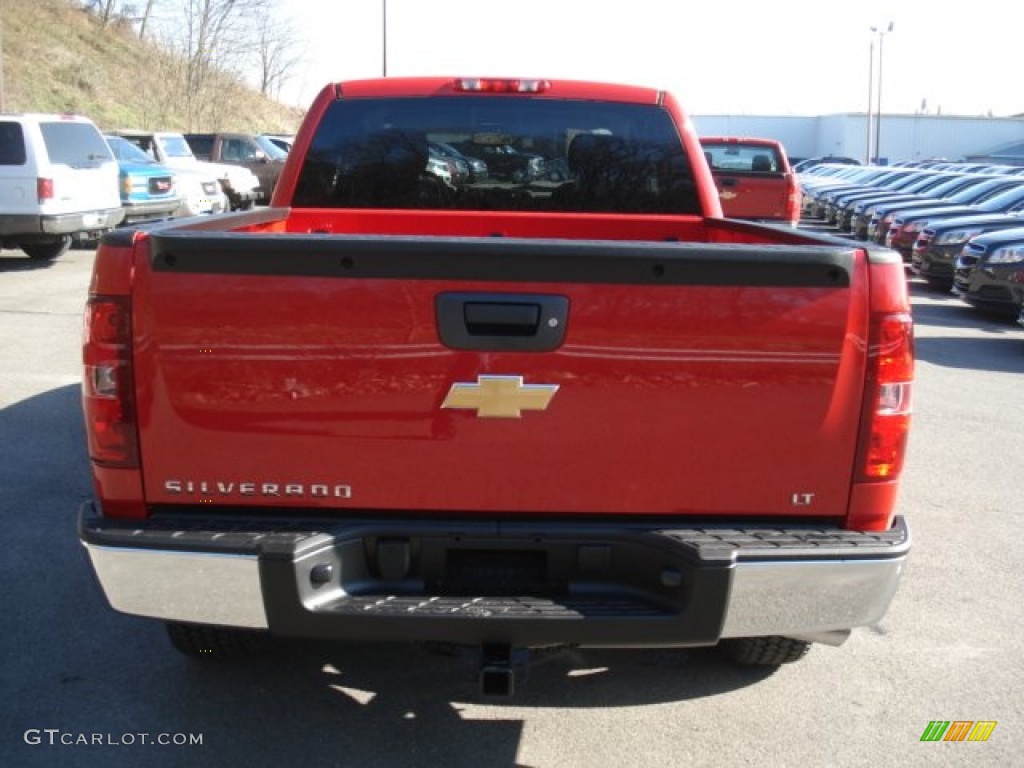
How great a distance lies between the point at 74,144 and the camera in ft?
51.8

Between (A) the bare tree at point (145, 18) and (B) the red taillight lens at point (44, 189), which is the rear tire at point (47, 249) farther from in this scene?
(A) the bare tree at point (145, 18)

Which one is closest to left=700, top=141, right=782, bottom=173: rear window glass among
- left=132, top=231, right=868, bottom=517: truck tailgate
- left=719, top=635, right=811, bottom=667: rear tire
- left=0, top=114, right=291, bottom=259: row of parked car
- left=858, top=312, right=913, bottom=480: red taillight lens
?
left=0, top=114, right=291, bottom=259: row of parked car

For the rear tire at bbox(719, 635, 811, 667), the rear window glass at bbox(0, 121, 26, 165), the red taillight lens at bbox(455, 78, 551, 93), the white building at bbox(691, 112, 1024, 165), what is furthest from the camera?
the white building at bbox(691, 112, 1024, 165)

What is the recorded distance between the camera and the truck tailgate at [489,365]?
2887 millimetres

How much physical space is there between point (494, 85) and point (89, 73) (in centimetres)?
3832

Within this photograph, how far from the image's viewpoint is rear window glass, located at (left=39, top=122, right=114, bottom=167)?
50.0ft

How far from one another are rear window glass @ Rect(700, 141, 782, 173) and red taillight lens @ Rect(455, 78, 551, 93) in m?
12.3

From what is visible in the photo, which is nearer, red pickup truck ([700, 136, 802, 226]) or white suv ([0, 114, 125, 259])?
white suv ([0, 114, 125, 259])

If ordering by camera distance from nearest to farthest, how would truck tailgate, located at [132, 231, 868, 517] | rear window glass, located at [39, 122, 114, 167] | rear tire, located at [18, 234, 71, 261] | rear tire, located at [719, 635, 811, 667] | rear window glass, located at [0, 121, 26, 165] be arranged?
truck tailgate, located at [132, 231, 868, 517], rear tire, located at [719, 635, 811, 667], rear window glass, located at [0, 121, 26, 165], rear window glass, located at [39, 122, 114, 167], rear tire, located at [18, 234, 71, 261]

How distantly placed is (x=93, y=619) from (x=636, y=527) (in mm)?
2581

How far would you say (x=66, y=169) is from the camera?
1534cm

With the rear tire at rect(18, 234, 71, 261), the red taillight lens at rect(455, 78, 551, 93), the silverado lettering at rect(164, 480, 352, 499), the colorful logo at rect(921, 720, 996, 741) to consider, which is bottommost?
the colorful logo at rect(921, 720, 996, 741)

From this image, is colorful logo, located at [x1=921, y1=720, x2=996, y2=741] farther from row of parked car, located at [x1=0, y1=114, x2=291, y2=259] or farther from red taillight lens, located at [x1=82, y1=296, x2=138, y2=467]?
row of parked car, located at [x1=0, y1=114, x2=291, y2=259]

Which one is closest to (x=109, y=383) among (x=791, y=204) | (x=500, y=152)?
(x=500, y=152)
